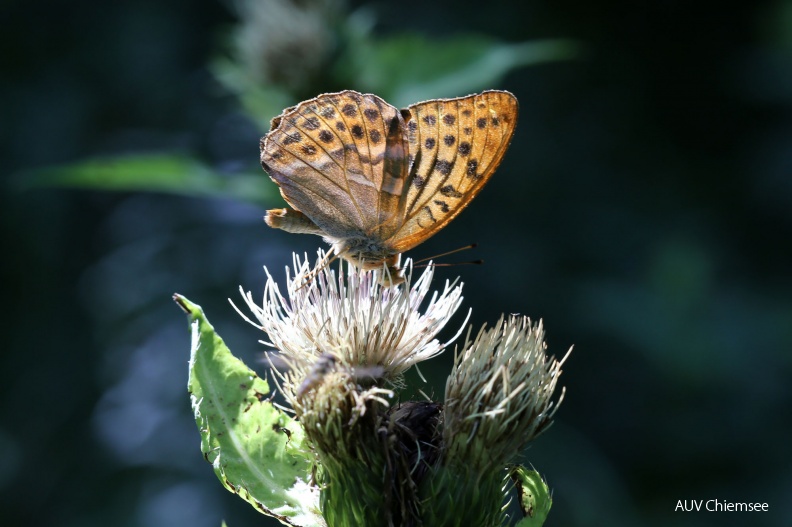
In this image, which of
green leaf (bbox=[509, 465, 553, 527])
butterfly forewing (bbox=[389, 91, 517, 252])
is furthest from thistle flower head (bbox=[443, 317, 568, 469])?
butterfly forewing (bbox=[389, 91, 517, 252])

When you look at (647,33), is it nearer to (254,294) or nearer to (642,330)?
(642,330)

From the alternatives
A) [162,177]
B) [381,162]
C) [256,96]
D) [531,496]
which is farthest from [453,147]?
[256,96]

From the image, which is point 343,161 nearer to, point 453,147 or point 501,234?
point 453,147

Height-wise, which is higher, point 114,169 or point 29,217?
point 29,217

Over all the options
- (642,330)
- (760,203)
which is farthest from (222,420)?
(760,203)

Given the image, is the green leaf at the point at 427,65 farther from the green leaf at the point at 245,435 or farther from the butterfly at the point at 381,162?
the green leaf at the point at 245,435

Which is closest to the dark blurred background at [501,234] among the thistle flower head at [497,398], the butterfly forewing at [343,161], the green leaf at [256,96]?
the green leaf at [256,96]

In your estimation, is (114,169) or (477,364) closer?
(477,364)
